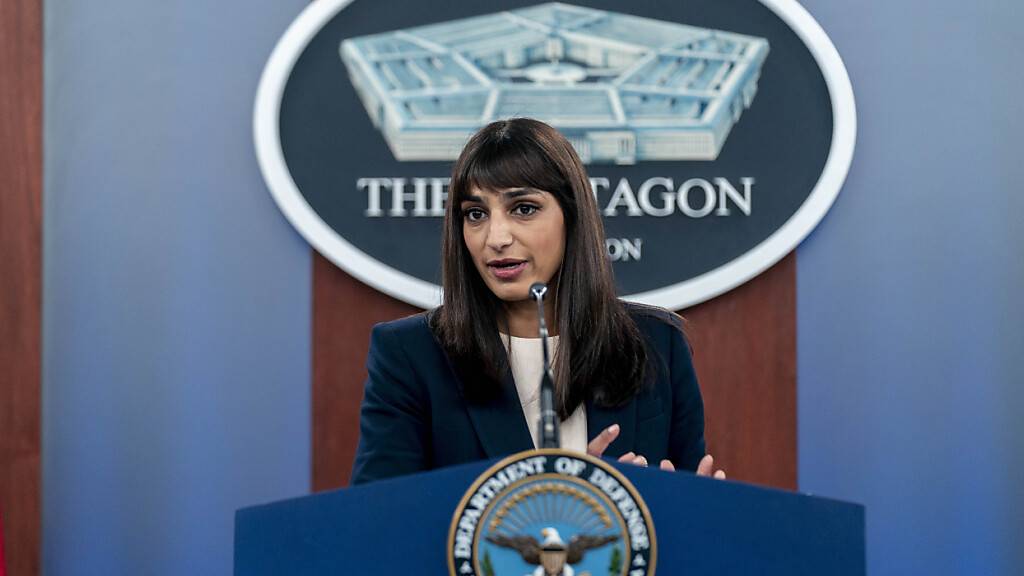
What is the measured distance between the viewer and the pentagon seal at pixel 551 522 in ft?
3.06

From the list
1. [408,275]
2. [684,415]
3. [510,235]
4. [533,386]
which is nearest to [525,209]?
[510,235]

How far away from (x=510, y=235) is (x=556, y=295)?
0.64ft

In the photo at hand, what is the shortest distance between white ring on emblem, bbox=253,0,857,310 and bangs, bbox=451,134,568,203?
1.00 meters

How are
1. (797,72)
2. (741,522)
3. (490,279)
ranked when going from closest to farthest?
(741,522) → (490,279) → (797,72)

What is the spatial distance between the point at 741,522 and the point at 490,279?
0.73 metres

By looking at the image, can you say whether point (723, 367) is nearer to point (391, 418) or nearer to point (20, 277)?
point (391, 418)

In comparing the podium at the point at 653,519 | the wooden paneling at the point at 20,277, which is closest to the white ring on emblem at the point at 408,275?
the wooden paneling at the point at 20,277

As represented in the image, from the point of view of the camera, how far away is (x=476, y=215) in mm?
1641

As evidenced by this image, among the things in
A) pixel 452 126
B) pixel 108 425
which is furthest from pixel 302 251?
pixel 108 425

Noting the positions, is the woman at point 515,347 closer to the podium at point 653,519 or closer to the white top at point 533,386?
the white top at point 533,386

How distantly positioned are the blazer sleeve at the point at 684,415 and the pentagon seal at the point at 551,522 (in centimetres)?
83

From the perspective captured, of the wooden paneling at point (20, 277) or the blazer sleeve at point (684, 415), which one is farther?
the wooden paneling at point (20, 277)

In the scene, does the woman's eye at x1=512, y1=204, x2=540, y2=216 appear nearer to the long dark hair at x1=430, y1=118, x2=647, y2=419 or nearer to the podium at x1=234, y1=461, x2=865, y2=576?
the long dark hair at x1=430, y1=118, x2=647, y2=419

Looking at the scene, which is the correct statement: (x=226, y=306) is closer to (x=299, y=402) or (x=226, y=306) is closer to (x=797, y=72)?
(x=299, y=402)
